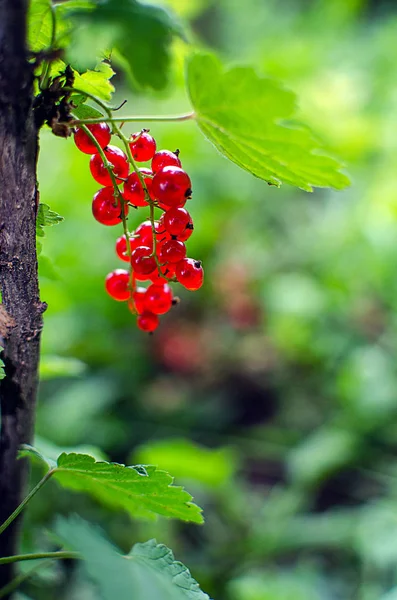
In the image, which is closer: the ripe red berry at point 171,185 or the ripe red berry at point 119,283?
the ripe red berry at point 171,185

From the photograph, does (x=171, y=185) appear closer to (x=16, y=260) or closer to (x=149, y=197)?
(x=149, y=197)

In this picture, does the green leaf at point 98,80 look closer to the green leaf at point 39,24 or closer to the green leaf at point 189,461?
the green leaf at point 39,24

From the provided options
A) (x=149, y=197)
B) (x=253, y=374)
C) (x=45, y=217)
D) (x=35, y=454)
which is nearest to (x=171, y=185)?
(x=149, y=197)

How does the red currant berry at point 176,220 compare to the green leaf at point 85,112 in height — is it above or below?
below

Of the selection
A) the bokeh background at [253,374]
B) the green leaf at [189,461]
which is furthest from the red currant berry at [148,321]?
the green leaf at [189,461]

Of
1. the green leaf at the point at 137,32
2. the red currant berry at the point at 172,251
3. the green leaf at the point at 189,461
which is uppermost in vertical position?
the green leaf at the point at 137,32

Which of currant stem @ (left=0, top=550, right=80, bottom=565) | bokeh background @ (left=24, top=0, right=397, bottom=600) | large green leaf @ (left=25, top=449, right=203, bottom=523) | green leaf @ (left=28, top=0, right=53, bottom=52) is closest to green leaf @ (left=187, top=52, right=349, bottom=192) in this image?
green leaf @ (left=28, top=0, right=53, bottom=52)

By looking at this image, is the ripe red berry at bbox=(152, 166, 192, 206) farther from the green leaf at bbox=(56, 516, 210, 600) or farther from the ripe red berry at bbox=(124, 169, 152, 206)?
the green leaf at bbox=(56, 516, 210, 600)

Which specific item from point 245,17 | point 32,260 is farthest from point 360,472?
point 245,17
